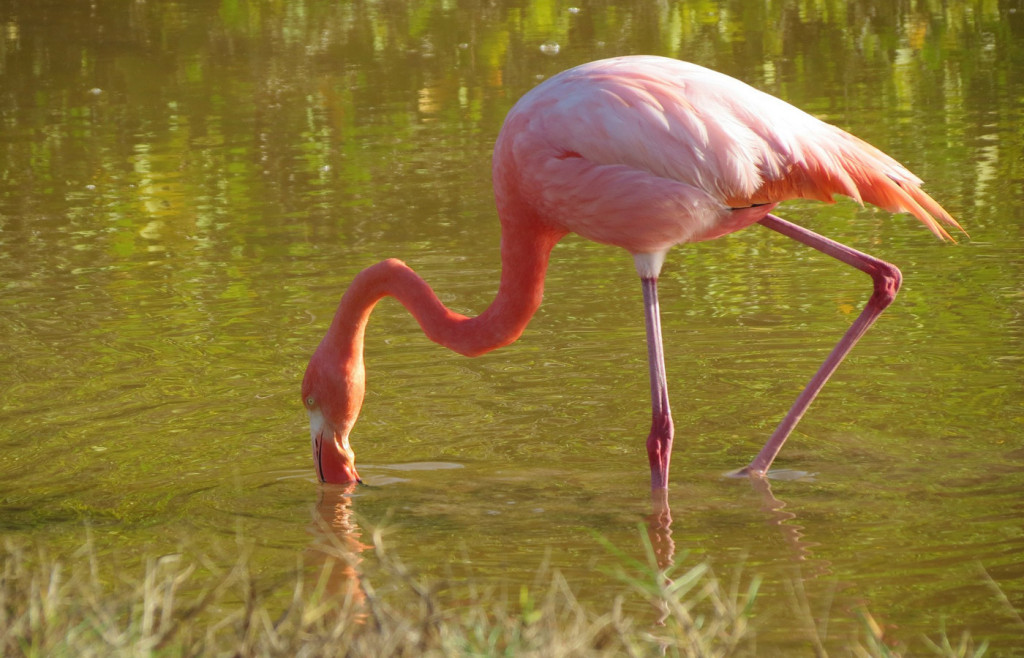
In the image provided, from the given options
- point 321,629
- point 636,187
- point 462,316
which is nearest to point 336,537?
point 462,316

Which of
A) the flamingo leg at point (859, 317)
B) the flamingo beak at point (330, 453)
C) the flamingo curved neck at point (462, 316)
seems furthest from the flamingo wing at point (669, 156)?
the flamingo beak at point (330, 453)

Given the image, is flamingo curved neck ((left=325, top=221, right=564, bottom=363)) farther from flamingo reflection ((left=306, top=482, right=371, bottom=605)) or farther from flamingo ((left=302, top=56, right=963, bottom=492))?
flamingo reflection ((left=306, top=482, right=371, bottom=605))

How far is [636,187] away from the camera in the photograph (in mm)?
4461

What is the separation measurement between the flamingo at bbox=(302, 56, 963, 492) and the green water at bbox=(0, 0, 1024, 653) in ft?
1.07

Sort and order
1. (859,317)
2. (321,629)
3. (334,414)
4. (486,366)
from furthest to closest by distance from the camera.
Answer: (486,366) → (859,317) → (334,414) → (321,629)

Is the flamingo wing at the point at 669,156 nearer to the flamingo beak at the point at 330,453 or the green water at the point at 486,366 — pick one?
the green water at the point at 486,366

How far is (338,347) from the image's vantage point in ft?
16.0

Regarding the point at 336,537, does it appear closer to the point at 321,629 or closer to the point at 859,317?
the point at 321,629

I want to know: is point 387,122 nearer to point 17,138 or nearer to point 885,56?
point 17,138

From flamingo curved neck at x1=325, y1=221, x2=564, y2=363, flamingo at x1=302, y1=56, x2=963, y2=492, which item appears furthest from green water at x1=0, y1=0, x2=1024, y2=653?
flamingo curved neck at x1=325, y1=221, x2=564, y2=363

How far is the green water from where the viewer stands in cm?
419

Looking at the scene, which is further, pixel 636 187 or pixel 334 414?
pixel 334 414

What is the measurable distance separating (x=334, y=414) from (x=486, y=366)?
4.49 ft

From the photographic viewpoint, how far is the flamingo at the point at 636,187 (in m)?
4.44
